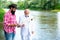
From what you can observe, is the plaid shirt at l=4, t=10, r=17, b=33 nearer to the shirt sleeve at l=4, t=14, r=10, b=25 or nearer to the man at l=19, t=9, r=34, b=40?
the shirt sleeve at l=4, t=14, r=10, b=25

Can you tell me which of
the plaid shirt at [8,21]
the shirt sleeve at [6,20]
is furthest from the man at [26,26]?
the shirt sleeve at [6,20]

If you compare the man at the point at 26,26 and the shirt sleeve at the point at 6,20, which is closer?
the shirt sleeve at the point at 6,20

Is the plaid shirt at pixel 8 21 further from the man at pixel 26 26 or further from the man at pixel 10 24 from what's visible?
the man at pixel 26 26

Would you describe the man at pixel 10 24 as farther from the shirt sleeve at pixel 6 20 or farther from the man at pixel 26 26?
the man at pixel 26 26

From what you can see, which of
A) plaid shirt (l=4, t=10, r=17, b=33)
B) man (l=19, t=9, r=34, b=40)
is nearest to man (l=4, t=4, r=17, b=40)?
plaid shirt (l=4, t=10, r=17, b=33)

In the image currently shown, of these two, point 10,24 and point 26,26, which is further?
point 26,26

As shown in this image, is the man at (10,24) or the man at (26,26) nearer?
the man at (10,24)

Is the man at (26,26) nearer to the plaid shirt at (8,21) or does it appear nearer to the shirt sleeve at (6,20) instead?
the plaid shirt at (8,21)

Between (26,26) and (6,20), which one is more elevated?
A: (6,20)

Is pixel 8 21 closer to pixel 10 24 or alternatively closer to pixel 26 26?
pixel 10 24

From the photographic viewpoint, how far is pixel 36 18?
12812mm

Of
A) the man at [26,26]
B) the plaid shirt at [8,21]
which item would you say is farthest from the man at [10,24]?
the man at [26,26]

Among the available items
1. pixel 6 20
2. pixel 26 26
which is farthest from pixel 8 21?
pixel 26 26

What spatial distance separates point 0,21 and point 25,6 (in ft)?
3.63
